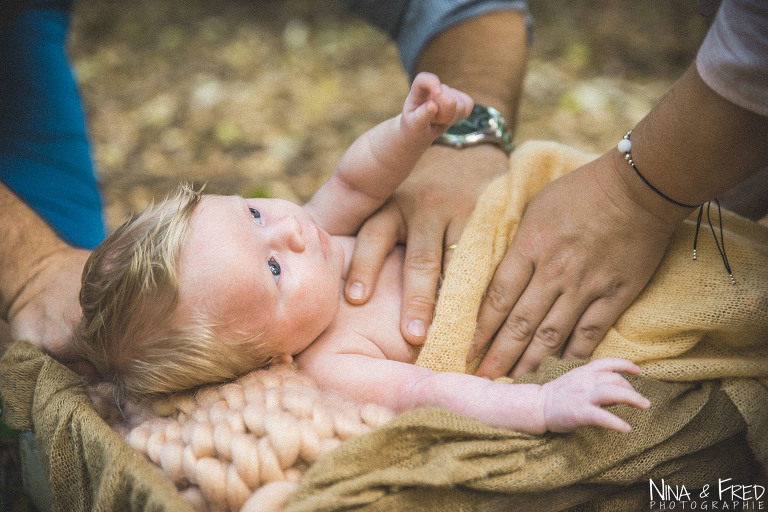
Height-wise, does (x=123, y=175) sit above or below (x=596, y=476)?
below

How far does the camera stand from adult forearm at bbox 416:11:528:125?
5.92 feet

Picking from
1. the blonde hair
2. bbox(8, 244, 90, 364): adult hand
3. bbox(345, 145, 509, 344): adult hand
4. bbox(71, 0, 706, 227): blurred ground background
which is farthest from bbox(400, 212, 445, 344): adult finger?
bbox(71, 0, 706, 227): blurred ground background

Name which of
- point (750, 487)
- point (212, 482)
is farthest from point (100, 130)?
point (750, 487)

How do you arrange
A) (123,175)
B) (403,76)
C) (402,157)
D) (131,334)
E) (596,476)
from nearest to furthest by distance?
(596,476)
(131,334)
(402,157)
(123,175)
(403,76)

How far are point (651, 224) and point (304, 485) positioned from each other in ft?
2.68

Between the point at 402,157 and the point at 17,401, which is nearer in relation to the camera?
the point at 17,401

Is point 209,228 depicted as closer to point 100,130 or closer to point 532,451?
point 532,451

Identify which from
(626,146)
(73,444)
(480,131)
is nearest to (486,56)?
(480,131)

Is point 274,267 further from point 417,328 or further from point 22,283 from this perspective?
point 22,283

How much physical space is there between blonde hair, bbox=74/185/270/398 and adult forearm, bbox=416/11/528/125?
1077 mm

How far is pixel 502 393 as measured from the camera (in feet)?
3.15

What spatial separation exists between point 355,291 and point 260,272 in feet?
0.87

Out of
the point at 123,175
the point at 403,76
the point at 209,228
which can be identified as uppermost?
the point at 209,228

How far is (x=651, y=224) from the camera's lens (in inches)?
43.0
